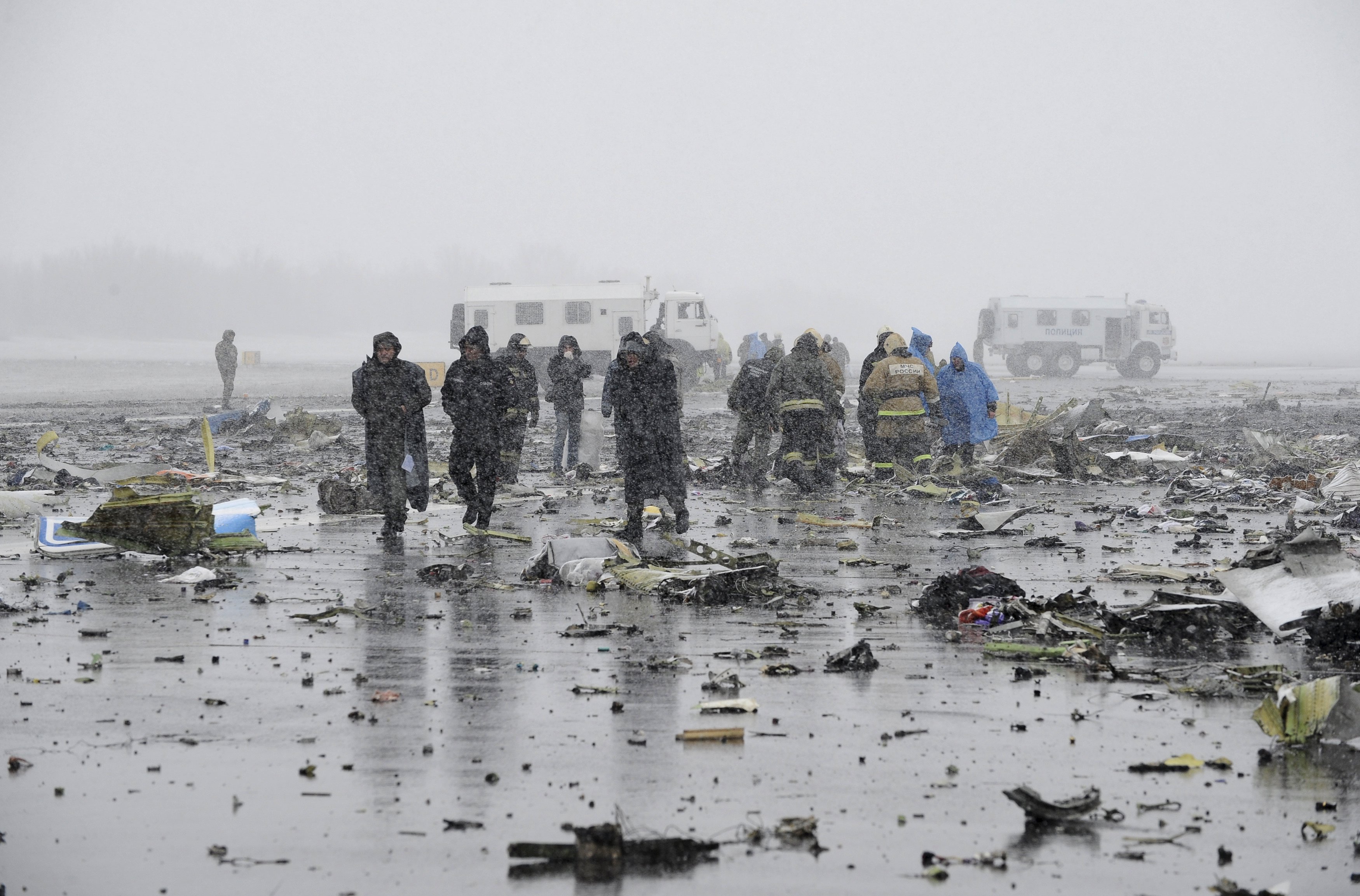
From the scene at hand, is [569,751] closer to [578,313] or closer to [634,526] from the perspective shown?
[634,526]

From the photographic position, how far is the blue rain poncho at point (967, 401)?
14.0m

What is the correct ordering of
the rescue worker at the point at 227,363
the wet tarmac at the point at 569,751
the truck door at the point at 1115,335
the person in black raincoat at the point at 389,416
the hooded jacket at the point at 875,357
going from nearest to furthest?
the wet tarmac at the point at 569,751 → the person in black raincoat at the point at 389,416 → the hooded jacket at the point at 875,357 → the rescue worker at the point at 227,363 → the truck door at the point at 1115,335

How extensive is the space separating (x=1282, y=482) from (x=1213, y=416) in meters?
12.0

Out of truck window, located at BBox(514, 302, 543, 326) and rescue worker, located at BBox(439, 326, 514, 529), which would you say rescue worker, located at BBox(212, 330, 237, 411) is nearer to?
truck window, located at BBox(514, 302, 543, 326)

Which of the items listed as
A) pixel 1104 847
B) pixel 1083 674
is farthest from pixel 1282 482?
pixel 1104 847

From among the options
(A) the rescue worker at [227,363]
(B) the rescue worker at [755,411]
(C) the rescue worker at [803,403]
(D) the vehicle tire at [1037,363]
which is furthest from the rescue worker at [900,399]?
(D) the vehicle tire at [1037,363]

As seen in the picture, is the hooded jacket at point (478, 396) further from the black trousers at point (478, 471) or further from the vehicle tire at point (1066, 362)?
the vehicle tire at point (1066, 362)

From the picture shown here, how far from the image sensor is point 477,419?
35.4ft

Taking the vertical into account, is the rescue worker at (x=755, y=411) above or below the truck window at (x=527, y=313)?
below

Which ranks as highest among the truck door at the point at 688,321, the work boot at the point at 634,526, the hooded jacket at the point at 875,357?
the truck door at the point at 688,321

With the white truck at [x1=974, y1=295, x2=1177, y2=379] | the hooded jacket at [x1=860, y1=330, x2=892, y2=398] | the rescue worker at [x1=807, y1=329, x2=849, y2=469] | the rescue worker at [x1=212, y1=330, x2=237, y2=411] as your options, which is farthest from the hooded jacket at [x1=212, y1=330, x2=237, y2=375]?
the white truck at [x1=974, y1=295, x2=1177, y2=379]

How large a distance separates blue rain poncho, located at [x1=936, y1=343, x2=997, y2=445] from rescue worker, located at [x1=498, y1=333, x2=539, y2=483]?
458 cm

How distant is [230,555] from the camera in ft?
31.6

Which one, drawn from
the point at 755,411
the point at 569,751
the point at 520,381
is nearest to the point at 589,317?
the point at 755,411
